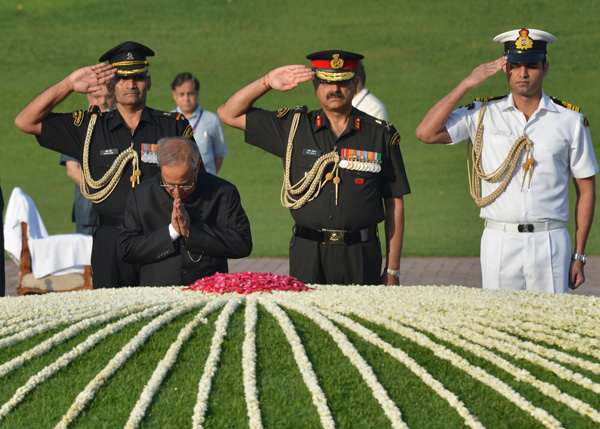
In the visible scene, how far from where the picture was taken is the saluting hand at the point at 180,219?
14.9ft

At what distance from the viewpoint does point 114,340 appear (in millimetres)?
3654

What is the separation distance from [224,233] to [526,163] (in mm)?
1586

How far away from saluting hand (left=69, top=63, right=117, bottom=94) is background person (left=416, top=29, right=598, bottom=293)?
1663 mm

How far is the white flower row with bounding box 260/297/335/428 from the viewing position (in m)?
3.11

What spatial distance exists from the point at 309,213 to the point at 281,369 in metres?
1.95

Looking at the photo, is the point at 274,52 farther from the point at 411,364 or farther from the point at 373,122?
the point at 411,364

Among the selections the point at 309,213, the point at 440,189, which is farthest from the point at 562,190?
the point at 440,189

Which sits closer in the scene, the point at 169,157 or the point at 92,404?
the point at 92,404

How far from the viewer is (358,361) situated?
3455 mm

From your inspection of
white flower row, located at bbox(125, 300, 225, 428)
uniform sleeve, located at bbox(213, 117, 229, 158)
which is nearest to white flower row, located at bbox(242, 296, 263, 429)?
white flower row, located at bbox(125, 300, 225, 428)

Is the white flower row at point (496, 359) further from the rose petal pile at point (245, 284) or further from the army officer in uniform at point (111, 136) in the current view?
the army officer in uniform at point (111, 136)

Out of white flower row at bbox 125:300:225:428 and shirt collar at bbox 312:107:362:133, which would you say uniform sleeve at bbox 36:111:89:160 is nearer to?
shirt collar at bbox 312:107:362:133

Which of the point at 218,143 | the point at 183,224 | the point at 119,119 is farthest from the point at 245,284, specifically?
the point at 218,143

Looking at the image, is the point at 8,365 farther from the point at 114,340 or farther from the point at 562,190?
the point at 562,190
